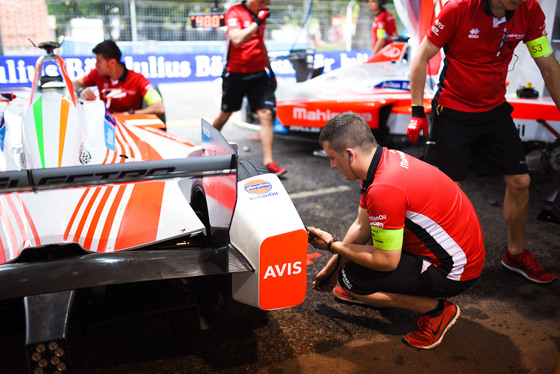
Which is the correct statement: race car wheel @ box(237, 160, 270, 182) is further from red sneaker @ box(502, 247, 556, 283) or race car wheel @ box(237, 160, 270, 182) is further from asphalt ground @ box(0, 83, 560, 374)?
red sneaker @ box(502, 247, 556, 283)

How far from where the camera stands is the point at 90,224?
7.35 feet

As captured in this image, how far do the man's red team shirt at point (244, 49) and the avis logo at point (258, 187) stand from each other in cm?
281

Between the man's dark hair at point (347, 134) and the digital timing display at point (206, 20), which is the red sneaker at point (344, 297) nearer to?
the man's dark hair at point (347, 134)

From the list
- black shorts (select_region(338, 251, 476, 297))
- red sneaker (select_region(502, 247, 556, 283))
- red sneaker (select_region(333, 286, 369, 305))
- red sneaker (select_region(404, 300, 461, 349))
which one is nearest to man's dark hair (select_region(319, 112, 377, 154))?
black shorts (select_region(338, 251, 476, 297))

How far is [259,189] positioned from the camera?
7.46 feet

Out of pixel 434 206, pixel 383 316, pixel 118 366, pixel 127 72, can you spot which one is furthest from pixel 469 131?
pixel 127 72

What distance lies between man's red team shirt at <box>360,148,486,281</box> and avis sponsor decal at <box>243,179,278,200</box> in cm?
42

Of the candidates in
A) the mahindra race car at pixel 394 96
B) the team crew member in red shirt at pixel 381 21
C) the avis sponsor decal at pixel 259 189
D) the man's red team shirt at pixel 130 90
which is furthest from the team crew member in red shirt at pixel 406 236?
the team crew member in red shirt at pixel 381 21

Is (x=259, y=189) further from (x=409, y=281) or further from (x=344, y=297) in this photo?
(x=344, y=297)

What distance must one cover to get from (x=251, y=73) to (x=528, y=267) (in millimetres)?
3004

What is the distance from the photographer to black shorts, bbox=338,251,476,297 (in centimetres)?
231

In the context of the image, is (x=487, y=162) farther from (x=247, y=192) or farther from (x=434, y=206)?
(x=247, y=192)

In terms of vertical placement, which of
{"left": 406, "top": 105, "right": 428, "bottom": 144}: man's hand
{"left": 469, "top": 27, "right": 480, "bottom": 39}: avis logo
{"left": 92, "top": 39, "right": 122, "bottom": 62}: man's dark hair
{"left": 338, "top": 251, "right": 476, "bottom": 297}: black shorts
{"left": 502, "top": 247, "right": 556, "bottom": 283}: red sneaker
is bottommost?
{"left": 502, "top": 247, "right": 556, "bottom": 283}: red sneaker

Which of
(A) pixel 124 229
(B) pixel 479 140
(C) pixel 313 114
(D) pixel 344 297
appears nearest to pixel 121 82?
(C) pixel 313 114
